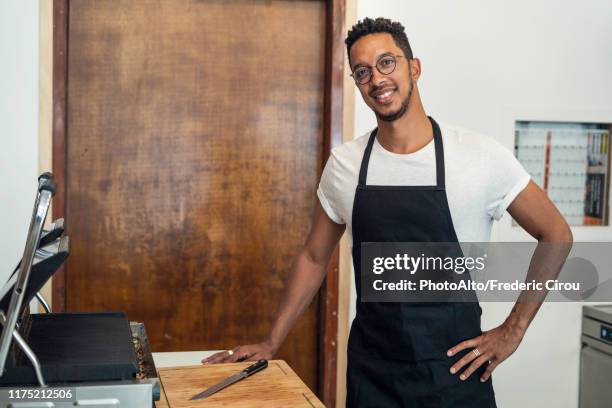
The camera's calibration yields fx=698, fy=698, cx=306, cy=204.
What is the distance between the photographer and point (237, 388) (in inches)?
54.5

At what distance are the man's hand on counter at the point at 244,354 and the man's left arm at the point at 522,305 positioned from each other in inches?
18.5

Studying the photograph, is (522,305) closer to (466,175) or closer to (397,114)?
(466,175)

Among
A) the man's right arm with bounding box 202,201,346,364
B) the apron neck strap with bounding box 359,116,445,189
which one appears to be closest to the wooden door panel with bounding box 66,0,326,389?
the man's right arm with bounding box 202,201,346,364

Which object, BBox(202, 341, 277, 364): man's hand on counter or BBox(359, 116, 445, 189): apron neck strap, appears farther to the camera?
BBox(359, 116, 445, 189): apron neck strap

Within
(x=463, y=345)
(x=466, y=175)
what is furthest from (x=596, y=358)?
(x=466, y=175)

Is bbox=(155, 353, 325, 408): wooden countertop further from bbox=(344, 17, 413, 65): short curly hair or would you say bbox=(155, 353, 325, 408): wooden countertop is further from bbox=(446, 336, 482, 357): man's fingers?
bbox=(344, 17, 413, 65): short curly hair

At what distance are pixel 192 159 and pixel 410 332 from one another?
1476mm

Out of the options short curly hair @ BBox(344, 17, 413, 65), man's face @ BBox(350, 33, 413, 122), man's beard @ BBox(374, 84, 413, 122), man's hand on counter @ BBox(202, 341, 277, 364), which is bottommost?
man's hand on counter @ BBox(202, 341, 277, 364)

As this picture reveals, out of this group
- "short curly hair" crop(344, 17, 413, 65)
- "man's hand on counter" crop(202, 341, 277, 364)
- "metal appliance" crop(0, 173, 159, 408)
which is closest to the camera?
"metal appliance" crop(0, 173, 159, 408)

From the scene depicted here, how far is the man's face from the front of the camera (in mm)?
1824

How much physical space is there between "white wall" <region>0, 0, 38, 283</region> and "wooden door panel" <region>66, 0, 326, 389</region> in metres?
0.16

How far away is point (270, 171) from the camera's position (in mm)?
3006

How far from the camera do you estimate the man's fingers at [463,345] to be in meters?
1.77

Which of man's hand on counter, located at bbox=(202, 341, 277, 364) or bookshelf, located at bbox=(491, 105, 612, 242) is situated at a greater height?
bookshelf, located at bbox=(491, 105, 612, 242)
